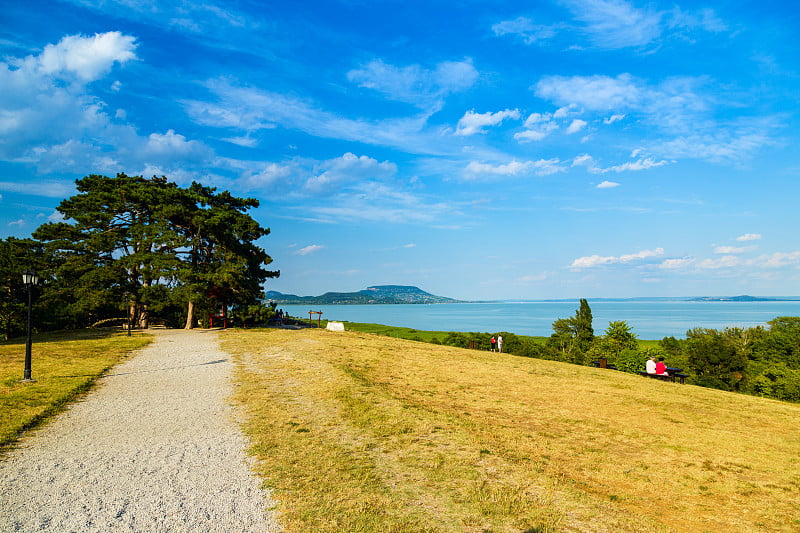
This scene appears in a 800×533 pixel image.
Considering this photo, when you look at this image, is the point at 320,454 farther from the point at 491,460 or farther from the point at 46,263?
the point at 46,263

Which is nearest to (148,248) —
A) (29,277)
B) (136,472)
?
(29,277)

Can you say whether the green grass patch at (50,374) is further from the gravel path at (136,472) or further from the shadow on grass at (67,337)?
the gravel path at (136,472)

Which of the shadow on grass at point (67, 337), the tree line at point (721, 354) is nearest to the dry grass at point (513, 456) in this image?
the shadow on grass at point (67, 337)

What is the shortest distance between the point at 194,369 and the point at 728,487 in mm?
14643

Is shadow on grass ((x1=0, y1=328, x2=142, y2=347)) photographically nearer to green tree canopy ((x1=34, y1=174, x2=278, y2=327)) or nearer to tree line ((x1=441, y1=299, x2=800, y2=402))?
green tree canopy ((x1=34, y1=174, x2=278, y2=327))

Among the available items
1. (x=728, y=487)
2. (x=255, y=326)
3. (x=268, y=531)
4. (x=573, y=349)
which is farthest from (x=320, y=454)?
(x=573, y=349)

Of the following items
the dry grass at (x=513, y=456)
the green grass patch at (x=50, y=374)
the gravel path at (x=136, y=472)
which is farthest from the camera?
the green grass patch at (x=50, y=374)

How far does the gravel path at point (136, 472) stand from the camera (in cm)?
437

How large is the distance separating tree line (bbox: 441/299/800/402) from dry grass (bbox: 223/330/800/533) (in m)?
30.5

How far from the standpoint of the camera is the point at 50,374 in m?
12.3

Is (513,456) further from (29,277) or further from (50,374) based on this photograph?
(29,277)

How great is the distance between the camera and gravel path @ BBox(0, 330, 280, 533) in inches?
172

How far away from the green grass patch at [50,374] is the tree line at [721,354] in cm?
4009

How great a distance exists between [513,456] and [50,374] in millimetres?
13961
